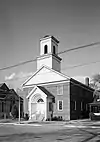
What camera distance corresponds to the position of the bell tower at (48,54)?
127 feet

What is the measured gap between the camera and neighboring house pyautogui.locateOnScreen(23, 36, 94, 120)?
3453cm

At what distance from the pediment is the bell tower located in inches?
59.2

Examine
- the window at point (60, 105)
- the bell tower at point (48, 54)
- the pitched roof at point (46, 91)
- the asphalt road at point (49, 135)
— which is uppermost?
the bell tower at point (48, 54)

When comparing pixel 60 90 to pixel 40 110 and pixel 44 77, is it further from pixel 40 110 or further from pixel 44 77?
pixel 40 110

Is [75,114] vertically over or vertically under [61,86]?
under

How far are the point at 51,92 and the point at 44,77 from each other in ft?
10.1

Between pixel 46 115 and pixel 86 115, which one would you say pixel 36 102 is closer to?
pixel 46 115

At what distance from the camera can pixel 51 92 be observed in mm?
36562

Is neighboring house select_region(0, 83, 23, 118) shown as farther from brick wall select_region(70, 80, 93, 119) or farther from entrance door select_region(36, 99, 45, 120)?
brick wall select_region(70, 80, 93, 119)

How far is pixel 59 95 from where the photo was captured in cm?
3538

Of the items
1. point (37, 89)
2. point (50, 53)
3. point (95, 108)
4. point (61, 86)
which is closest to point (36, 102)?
point (37, 89)

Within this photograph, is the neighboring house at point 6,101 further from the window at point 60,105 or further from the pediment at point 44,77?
the window at point 60,105

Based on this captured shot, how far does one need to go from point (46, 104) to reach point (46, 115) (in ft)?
5.94

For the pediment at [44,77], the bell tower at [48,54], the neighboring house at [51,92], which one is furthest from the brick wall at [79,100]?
the bell tower at [48,54]
